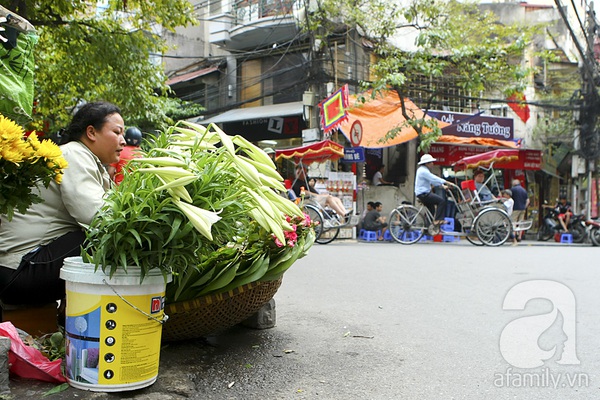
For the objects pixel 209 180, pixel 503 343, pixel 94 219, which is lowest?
pixel 503 343

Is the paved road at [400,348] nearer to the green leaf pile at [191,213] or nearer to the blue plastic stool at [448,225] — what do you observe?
the green leaf pile at [191,213]

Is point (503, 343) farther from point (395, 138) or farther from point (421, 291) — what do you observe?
point (395, 138)

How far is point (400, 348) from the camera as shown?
3.07 meters

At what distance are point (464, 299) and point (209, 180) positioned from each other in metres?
2.93

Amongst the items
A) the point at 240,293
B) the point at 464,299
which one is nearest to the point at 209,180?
the point at 240,293

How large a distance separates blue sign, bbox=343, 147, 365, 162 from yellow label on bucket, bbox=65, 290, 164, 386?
12.7m

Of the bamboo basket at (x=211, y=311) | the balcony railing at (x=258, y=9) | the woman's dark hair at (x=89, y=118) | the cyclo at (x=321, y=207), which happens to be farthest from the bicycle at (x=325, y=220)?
the woman's dark hair at (x=89, y=118)

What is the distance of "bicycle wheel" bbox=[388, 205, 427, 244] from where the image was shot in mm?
11102

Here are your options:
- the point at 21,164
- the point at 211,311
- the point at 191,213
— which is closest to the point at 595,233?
the point at 211,311

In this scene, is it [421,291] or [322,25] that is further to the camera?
[322,25]

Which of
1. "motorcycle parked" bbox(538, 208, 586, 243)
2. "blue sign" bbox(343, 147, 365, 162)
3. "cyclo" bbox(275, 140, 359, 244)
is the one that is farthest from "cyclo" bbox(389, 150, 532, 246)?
"motorcycle parked" bbox(538, 208, 586, 243)

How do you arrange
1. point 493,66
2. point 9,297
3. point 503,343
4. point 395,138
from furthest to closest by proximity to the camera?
point 395,138 → point 493,66 → point 503,343 → point 9,297

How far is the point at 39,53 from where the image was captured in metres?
8.36

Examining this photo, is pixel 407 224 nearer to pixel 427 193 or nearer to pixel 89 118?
pixel 427 193
